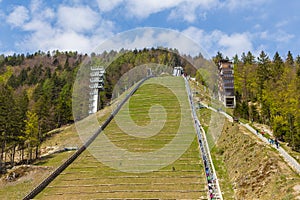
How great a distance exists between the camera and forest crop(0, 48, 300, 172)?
3509cm

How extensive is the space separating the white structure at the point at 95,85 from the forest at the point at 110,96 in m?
1.23

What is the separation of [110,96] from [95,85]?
5067mm

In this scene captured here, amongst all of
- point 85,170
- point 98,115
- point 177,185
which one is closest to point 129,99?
point 98,115

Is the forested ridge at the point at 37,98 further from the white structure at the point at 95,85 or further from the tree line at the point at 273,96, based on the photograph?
the tree line at the point at 273,96

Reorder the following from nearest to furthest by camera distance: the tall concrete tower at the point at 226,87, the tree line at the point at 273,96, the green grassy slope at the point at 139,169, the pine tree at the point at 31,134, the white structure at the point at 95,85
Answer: the green grassy slope at the point at 139,169 < the tree line at the point at 273,96 < the pine tree at the point at 31,134 < the tall concrete tower at the point at 226,87 < the white structure at the point at 95,85

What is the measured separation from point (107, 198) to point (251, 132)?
46.5 feet

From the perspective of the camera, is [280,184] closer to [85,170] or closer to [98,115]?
[85,170]

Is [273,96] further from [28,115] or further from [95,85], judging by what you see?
[95,85]

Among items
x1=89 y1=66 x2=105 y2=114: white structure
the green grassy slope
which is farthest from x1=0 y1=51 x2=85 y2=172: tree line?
the green grassy slope

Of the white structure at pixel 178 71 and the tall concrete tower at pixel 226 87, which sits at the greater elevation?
the white structure at pixel 178 71

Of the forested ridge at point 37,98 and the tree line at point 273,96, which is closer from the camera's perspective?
the tree line at point 273,96

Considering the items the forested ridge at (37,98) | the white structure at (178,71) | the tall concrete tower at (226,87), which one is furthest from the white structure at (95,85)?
the white structure at (178,71)

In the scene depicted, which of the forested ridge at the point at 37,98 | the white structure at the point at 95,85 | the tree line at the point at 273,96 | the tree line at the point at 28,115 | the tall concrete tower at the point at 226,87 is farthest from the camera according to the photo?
the white structure at the point at 95,85

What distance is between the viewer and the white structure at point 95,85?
202ft
